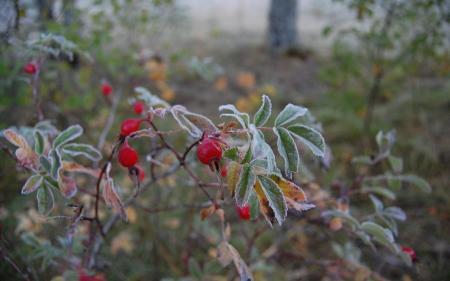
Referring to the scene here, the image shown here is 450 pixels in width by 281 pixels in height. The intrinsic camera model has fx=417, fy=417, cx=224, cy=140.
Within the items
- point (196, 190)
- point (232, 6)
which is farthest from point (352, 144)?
point (232, 6)

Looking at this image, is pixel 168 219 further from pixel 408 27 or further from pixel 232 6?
pixel 232 6

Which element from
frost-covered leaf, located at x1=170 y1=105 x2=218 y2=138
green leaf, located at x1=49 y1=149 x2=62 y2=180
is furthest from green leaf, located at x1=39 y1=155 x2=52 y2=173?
frost-covered leaf, located at x1=170 y1=105 x2=218 y2=138

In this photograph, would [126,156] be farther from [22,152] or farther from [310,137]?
[310,137]

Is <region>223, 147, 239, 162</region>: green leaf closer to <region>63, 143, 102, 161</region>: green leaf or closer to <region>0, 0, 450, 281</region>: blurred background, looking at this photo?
<region>63, 143, 102, 161</region>: green leaf

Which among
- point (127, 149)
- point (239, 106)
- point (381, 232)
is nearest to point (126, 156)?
point (127, 149)

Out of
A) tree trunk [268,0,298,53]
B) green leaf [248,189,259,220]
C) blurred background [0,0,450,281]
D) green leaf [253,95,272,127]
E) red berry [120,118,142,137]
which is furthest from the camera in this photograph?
tree trunk [268,0,298,53]

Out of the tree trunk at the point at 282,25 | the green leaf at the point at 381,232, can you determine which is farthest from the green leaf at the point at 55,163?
the tree trunk at the point at 282,25
